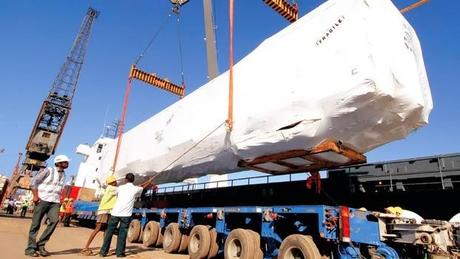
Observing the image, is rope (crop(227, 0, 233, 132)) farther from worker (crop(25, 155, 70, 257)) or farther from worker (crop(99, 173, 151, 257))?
worker (crop(25, 155, 70, 257))

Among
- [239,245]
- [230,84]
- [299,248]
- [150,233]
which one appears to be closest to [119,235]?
[239,245]

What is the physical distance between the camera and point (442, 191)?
5.96 metres

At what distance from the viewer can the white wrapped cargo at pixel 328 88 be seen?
3.95 metres

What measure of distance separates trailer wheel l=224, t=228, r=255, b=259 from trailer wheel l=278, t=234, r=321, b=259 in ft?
2.32

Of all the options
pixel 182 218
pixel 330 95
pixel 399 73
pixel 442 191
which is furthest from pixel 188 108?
pixel 442 191

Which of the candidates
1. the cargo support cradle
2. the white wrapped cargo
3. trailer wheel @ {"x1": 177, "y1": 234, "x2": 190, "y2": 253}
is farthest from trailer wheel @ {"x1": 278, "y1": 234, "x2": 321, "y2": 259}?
trailer wheel @ {"x1": 177, "y1": 234, "x2": 190, "y2": 253}

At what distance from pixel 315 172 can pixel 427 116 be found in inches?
78.4

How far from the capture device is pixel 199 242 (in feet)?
22.5

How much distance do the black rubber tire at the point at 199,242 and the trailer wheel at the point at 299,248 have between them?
206 cm

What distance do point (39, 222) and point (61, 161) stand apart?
1.06 m

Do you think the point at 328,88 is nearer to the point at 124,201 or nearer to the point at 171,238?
the point at 124,201

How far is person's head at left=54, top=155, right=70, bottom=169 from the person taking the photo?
586cm

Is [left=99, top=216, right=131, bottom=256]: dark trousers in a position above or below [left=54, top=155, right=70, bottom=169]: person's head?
Answer: below

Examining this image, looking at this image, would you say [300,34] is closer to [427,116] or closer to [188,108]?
[427,116]
